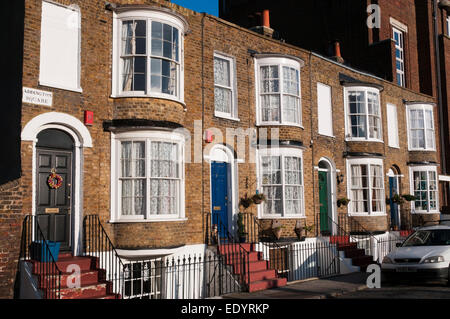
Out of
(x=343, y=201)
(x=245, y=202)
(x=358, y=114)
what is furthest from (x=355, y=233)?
(x=245, y=202)

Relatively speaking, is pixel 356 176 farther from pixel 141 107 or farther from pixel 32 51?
pixel 32 51

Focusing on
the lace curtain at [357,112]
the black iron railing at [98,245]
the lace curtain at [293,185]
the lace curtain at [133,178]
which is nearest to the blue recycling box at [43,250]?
the black iron railing at [98,245]

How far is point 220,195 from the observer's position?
48.6 ft

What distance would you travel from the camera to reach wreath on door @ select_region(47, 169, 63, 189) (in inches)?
436

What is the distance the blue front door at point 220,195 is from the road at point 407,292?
414cm

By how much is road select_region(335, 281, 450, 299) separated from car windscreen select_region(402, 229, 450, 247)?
1.06 m

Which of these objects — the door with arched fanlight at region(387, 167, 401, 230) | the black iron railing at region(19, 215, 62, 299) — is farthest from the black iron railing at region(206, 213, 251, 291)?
the door with arched fanlight at region(387, 167, 401, 230)

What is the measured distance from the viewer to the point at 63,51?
37.9ft

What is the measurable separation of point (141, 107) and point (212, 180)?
11.2 feet

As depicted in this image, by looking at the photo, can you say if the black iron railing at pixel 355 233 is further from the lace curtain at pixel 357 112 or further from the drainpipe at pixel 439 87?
the drainpipe at pixel 439 87

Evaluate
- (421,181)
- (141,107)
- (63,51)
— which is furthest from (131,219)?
(421,181)

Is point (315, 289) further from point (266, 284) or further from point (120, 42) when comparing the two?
point (120, 42)

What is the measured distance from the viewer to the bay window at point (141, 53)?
489 inches

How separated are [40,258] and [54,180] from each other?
6.21 feet
